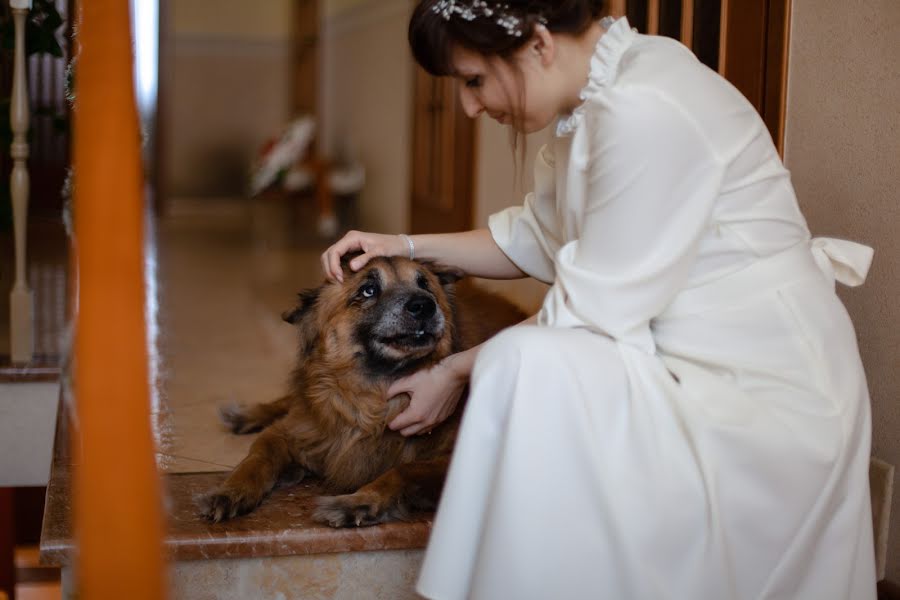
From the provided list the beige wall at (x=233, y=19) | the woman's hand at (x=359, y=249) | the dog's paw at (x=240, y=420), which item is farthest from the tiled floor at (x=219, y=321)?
the beige wall at (x=233, y=19)

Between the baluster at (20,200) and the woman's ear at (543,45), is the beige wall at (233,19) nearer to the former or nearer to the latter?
the baluster at (20,200)

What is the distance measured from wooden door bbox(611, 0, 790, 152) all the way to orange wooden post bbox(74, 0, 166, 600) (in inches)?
57.9

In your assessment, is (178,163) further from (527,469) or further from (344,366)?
(527,469)

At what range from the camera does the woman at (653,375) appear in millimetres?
1404

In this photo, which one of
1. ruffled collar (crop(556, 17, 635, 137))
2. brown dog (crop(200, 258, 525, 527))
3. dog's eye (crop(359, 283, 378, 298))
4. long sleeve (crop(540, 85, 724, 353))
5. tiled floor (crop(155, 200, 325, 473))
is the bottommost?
tiled floor (crop(155, 200, 325, 473))

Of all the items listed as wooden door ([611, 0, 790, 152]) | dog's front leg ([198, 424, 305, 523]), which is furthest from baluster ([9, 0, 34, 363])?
wooden door ([611, 0, 790, 152])

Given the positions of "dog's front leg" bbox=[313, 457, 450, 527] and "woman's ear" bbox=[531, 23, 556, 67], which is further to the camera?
"dog's front leg" bbox=[313, 457, 450, 527]

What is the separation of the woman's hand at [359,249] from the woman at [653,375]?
21.4 inches

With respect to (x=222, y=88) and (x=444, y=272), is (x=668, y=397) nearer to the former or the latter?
(x=444, y=272)

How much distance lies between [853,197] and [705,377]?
0.71 meters

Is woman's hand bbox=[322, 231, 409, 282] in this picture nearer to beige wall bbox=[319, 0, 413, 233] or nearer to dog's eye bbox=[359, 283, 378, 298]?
dog's eye bbox=[359, 283, 378, 298]

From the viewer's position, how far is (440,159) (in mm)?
4961

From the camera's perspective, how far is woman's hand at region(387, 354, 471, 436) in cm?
197

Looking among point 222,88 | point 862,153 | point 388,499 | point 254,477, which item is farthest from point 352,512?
point 222,88
